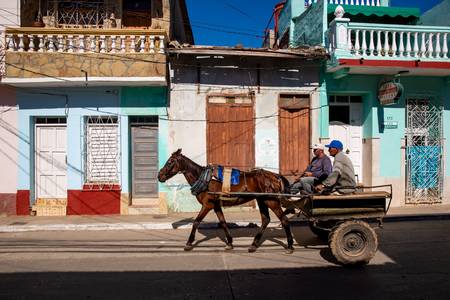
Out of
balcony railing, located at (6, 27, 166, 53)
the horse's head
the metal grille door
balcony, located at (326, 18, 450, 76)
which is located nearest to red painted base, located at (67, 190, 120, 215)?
balcony railing, located at (6, 27, 166, 53)

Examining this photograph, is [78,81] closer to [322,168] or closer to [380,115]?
[322,168]

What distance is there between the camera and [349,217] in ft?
20.4

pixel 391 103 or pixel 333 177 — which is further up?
pixel 391 103

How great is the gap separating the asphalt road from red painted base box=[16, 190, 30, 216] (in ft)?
8.32

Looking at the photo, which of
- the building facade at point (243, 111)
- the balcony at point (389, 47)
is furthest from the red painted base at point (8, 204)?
the balcony at point (389, 47)

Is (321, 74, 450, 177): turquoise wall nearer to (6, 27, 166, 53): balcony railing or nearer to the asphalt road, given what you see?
the asphalt road

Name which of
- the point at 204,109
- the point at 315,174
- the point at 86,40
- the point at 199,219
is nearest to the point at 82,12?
the point at 86,40

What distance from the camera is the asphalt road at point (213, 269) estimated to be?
4.95 m

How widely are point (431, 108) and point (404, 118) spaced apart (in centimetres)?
103

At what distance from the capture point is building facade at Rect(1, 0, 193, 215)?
1049 cm

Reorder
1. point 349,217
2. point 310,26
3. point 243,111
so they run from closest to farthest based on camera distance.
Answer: point 349,217 → point 243,111 → point 310,26

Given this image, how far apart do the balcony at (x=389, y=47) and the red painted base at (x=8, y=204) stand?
9524mm

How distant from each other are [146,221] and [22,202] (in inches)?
146

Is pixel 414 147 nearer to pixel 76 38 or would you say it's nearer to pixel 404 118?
pixel 404 118
